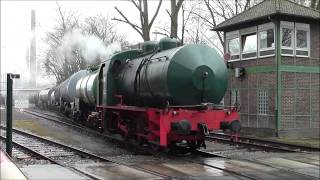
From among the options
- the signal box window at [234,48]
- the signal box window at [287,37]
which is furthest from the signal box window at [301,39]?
the signal box window at [234,48]

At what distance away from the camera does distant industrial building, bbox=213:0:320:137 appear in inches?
834

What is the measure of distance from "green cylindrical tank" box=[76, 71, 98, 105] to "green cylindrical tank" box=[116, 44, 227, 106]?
641 centimetres

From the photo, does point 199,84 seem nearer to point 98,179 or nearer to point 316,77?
point 98,179

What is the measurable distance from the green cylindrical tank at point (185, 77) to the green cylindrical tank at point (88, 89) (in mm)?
6405

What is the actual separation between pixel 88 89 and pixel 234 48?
8182mm

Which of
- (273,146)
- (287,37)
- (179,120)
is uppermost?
(287,37)

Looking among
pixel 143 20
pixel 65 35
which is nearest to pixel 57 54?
pixel 65 35

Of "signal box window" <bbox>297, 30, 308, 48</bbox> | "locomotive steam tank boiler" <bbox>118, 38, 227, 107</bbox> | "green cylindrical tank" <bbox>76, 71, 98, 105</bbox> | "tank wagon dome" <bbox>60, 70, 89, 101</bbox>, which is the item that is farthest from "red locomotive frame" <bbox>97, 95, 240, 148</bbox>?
"tank wagon dome" <bbox>60, 70, 89, 101</bbox>

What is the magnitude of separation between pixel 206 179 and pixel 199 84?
3.54m

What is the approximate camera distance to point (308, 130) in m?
21.5

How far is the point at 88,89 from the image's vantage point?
20.8 m

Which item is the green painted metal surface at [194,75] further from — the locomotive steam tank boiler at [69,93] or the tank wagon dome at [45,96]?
the tank wagon dome at [45,96]

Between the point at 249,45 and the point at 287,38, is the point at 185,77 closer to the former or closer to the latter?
the point at 287,38

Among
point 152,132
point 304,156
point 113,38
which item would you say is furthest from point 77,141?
point 113,38
